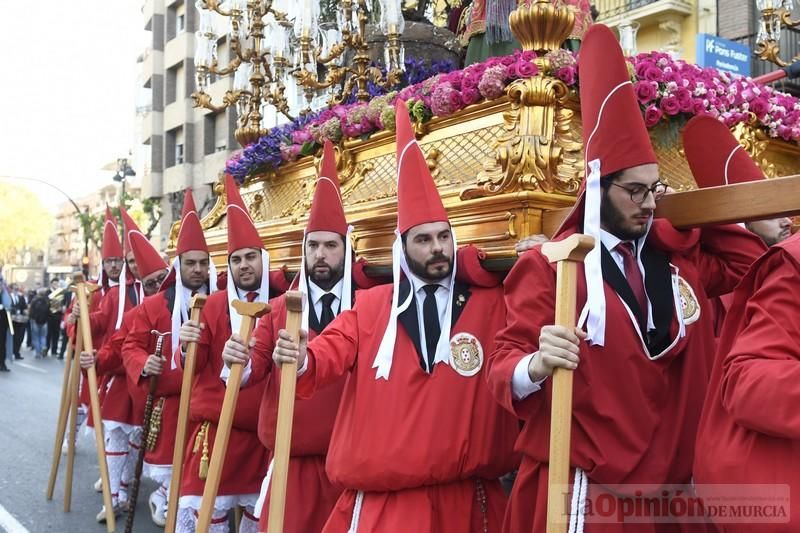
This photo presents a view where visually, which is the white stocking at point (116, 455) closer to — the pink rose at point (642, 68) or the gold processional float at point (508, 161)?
the gold processional float at point (508, 161)

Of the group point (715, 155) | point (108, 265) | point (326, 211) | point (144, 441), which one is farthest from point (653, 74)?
point (108, 265)

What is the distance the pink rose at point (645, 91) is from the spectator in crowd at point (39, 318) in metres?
17.8

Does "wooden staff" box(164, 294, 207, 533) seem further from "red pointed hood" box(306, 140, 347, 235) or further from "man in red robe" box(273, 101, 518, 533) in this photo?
"man in red robe" box(273, 101, 518, 533)

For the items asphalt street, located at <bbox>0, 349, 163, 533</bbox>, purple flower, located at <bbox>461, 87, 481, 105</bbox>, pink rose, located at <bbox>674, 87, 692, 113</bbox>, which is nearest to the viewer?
pink rose, located at <bbox>674, 87, 692, 113</bbox>

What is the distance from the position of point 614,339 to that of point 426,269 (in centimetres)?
96

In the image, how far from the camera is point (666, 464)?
2547 mm

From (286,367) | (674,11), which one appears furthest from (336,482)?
(674,11)

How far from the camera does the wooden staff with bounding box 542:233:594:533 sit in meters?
2.31

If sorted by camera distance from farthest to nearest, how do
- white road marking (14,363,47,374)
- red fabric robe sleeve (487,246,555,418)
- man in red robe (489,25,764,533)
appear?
white road marking (14,363,47,374) → red fabric robe sleeve (487,246,555,418) → man in red robe (489,25,764,533)

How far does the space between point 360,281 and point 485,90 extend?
1.23 meters

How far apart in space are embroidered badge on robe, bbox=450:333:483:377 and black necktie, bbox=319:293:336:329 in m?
0.96

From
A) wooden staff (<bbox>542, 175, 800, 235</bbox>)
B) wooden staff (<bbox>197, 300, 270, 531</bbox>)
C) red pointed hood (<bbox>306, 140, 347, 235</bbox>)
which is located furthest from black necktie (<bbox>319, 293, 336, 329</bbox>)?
wooden staff (<bbox>542, 175, 800, 235</bbox>)

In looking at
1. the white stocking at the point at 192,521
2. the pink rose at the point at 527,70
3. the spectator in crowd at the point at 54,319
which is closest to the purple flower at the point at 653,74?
the pink rose at the point at 527,70

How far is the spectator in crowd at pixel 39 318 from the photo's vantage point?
61.7ft
